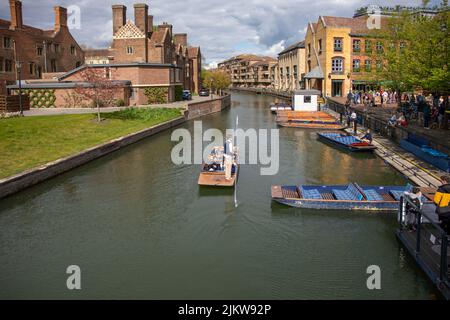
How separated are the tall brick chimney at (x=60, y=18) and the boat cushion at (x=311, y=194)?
2488 inches

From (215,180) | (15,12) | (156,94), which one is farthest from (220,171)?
(15,12)

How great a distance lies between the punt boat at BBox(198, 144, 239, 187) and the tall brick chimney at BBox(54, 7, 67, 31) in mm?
57536

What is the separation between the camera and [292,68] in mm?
94938

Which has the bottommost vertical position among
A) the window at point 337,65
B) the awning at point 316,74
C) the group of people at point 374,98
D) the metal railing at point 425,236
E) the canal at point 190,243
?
the canal at point 190,243

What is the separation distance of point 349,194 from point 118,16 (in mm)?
58066

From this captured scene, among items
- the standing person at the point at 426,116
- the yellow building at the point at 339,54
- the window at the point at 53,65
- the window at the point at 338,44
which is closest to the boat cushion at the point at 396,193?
the standing person at the point at 426,116

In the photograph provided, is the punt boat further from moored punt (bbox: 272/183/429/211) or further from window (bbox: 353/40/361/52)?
window (bbox: 353/40/361/52)

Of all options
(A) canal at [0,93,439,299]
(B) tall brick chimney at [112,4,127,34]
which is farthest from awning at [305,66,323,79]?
(A) canal at [0,93,439,299]

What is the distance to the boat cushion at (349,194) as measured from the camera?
17.6 metres

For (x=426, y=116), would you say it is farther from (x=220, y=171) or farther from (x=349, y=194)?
(x=220, y=171)

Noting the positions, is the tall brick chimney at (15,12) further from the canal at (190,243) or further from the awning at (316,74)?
the canal at (190,243)

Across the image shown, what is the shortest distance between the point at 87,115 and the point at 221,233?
30.2m
